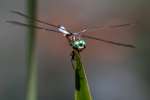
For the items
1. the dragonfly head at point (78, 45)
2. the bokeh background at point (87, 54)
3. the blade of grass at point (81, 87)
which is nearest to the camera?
the blade of grass at point (81, 87)

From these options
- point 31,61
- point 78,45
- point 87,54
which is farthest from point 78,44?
point 87,54

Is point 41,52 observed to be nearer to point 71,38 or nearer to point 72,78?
point 72,78

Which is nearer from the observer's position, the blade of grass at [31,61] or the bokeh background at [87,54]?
the blade of grass at [31,61]

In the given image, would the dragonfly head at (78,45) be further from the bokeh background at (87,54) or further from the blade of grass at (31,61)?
the bokeh background at (87,54)

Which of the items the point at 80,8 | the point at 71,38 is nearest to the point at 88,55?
the point at 80,8

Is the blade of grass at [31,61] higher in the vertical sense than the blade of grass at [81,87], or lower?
higher

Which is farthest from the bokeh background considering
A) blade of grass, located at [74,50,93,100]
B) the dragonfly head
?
blade of grass, located at [74,50,93,100]

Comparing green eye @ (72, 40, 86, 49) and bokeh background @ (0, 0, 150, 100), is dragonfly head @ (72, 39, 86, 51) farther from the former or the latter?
bokeh background @ (0, 0, 150, 100)

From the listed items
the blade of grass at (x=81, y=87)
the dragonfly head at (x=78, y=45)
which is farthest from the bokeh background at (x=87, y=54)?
the blade of grass at (x=81, y=87)
